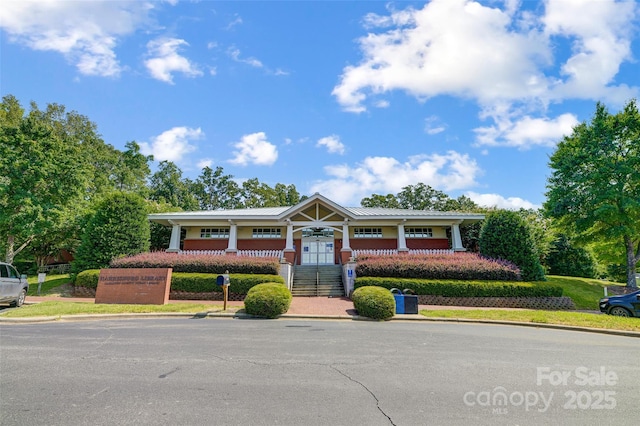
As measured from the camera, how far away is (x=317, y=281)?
731 inches

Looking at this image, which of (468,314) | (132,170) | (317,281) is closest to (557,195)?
(468,314)

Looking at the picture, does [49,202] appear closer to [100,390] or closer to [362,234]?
[362,234]

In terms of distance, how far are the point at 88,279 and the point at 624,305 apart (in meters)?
23.3

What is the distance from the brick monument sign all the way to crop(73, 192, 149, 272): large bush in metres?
4.08

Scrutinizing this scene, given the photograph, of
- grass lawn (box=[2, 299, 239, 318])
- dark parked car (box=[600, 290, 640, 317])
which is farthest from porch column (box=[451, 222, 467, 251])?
grass lawn (box=[2, 299, 239, 318])

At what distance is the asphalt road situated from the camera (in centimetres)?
376

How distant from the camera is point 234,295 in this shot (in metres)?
16.1

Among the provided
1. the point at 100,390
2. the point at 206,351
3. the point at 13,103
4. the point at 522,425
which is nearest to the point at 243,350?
the point at 206,351

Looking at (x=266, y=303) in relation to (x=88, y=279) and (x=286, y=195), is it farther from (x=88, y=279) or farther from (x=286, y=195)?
(x=286, y=195)

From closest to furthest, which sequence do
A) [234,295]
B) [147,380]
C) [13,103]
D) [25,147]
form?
[147,380]
[234,295]
[25,147]
[13,103]

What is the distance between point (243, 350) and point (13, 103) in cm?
4255

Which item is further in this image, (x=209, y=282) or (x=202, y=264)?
(x=202, y=264)

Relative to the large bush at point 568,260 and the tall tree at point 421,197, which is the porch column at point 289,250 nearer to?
the large bush at point 568,260

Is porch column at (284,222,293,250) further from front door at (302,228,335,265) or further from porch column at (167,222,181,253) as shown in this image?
porch column at (167,222,181,253)
